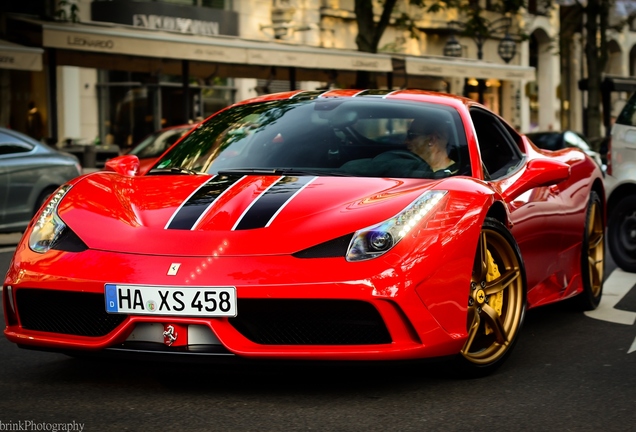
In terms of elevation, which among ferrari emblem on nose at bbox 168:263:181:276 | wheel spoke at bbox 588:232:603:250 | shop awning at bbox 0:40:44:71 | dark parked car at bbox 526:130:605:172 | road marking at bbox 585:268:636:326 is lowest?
dark parked car at bbox 526:130:605:172

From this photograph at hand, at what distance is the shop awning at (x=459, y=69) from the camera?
24.5m

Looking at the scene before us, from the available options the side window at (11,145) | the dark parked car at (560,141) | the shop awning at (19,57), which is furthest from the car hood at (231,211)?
the dark parked car at (560,141)

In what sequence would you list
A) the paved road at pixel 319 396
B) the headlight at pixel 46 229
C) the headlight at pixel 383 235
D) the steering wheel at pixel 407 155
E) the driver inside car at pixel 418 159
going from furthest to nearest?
the steering wheel at pixel 407 155
the driver inside car at pixel 418 159
the headlight at pixel 46 229
the headlight at pixel 383 235
the paved road at pixel 319 396

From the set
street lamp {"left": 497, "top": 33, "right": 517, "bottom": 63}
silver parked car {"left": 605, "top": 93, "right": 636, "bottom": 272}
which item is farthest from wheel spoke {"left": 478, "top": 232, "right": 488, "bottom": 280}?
street lamp {"left": 497, "top": 33, "right": 517, "bottom": 63}

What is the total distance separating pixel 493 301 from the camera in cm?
553

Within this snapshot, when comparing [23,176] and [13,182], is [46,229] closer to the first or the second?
[13,182]

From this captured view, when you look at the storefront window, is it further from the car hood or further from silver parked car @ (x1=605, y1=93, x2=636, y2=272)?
the car hood

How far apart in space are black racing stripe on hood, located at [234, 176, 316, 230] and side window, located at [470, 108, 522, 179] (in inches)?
53.9

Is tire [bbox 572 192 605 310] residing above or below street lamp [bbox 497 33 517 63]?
below

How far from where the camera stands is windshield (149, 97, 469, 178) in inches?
223

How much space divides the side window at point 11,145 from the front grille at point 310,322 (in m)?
9.32

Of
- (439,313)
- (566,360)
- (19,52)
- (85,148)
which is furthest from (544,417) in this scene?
(85,148)

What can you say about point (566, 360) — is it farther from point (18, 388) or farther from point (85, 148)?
point (85, 148)

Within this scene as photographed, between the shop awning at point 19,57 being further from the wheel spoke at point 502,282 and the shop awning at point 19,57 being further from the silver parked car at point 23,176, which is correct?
the wheel spoke at point 502,282
